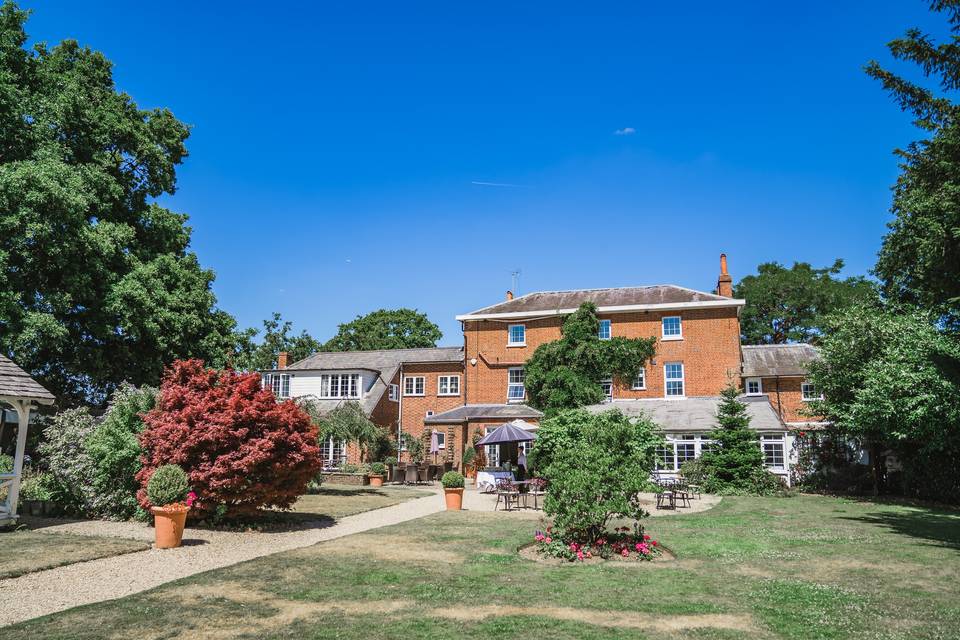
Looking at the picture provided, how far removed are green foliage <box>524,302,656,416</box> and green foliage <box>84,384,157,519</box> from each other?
2195 centimetres

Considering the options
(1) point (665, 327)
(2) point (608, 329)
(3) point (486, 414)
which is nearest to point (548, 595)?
(3) point (486, 414)

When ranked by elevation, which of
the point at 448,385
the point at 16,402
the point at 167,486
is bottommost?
the point at 167,486

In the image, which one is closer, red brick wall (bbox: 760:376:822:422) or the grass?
the grass

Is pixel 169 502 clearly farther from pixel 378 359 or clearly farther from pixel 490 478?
pixel 378 359

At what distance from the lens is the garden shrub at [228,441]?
13.6m

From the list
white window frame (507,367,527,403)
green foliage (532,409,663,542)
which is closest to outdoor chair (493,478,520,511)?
green foliage (532,409,663,542)

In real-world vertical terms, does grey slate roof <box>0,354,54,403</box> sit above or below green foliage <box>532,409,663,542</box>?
above

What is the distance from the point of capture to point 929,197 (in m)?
19.6

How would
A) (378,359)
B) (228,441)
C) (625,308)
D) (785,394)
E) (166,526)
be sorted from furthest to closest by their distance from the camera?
(378,359)
(785,394)
(625,308)
(228,441)
(166,526)

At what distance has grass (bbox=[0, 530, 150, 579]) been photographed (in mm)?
10044

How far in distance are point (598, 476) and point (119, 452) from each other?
1111 centimetres

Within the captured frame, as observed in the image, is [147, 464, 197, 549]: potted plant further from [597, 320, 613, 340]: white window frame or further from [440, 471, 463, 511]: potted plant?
[597, 320, 613, 340]: white window frame

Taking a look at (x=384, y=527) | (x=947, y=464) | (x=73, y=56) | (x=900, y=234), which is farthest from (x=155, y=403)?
(x=900, y=234)

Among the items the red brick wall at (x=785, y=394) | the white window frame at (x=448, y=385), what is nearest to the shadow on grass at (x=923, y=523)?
the red brick wall at (x=785, y=394)
